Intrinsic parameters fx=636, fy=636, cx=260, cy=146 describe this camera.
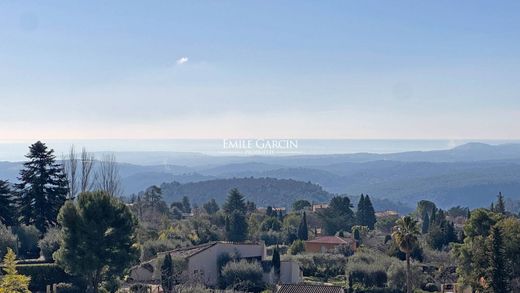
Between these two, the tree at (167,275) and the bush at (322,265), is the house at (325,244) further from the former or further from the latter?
the tree at (167,275)

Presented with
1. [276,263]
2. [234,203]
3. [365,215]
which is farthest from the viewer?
[365,215]

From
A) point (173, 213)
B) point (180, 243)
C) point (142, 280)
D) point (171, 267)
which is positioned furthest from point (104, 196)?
point (173, 213)

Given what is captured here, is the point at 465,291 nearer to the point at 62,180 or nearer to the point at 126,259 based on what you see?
the point at 126,259

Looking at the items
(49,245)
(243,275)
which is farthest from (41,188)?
(243,275)

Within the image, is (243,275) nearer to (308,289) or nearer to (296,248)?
(308,289)

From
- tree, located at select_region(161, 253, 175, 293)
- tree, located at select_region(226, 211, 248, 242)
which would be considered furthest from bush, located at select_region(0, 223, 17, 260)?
tree, located at select_region(226, 211, 248, 242)

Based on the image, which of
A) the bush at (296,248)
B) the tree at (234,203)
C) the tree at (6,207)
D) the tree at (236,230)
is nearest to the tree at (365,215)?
the tree at (234,203)

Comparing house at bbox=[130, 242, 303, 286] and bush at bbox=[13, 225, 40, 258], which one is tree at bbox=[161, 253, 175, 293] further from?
bush at bbox=[13, 225, 40, 258]
